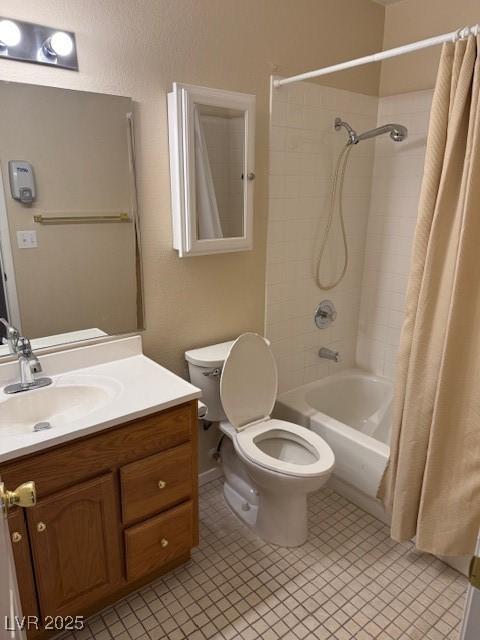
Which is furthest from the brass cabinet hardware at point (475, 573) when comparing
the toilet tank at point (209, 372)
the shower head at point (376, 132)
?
the shower head at point (376, 132)

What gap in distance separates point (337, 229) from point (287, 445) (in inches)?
50.5

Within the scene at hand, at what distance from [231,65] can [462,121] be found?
3.40ft

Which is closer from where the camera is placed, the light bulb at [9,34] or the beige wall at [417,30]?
the light bulb at [9,34]

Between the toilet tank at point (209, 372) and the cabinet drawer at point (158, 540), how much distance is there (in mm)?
498

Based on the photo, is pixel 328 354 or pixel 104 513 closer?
pixel 104 513

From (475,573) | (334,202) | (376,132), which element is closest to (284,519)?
(475,573)

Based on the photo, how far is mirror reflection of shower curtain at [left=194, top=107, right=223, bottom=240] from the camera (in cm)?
189

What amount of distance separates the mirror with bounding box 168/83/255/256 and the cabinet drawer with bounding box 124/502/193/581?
106 cm

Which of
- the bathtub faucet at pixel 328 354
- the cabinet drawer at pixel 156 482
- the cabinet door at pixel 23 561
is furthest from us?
the bathtub faucet at pixel 328 354

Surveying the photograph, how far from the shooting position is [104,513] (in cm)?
151

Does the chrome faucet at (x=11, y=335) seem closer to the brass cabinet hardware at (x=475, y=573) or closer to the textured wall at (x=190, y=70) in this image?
the textured wall at (x=190, y=70)

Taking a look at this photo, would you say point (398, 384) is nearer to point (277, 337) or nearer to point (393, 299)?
point (277, 337)

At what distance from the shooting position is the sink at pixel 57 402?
1.53 m

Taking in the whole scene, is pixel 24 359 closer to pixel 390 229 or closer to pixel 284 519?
pixel 284 519
